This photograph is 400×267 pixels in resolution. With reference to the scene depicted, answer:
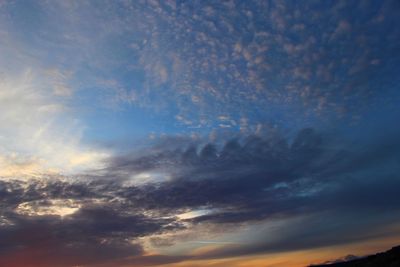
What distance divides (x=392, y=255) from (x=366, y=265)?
8.73 metres

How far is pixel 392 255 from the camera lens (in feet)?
340

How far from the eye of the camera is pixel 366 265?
109 m
